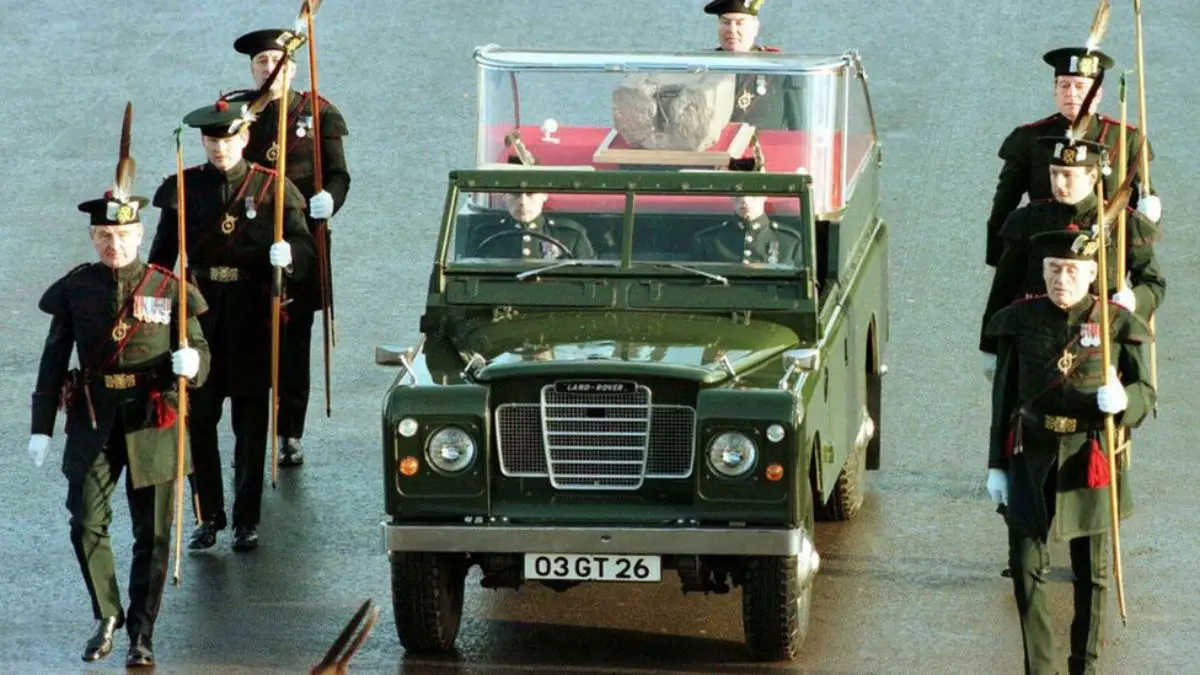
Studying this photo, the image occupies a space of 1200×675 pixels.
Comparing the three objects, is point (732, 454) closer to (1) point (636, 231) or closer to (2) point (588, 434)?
(2) point (588, 434)

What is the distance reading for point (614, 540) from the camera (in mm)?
9656

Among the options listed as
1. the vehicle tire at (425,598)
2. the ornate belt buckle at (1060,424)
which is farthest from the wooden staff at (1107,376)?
the vehicle tire at (425,598)

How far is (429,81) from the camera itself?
20.5 meters

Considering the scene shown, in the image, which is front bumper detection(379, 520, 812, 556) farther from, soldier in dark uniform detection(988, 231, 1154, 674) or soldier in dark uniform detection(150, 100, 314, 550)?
soldier in dark uniform detection(150, 100, 314, 550)

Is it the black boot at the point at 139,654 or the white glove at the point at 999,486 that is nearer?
the white glove at the point at 999,486

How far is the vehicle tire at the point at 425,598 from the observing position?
389 inches

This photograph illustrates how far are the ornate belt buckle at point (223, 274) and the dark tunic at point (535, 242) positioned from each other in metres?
1.50

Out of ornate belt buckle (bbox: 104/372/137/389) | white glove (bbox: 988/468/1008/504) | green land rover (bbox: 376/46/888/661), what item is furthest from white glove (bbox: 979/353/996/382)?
ornate belt buckle (bbox: 104/372/137/389)

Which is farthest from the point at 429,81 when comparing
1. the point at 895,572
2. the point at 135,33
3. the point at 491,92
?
the point at 895,572

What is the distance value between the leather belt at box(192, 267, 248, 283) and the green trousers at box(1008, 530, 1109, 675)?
14.3 feet

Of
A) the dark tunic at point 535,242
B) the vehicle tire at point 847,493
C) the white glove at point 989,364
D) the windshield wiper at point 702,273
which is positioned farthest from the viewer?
the vehicle tire at point 847,493

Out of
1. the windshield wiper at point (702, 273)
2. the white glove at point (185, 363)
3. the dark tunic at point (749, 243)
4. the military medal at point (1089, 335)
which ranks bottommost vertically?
the white glove at point (185, 363)

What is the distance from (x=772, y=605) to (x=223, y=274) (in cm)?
369

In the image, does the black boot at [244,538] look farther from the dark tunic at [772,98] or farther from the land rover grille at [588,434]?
the dark tunic at [772,98]
